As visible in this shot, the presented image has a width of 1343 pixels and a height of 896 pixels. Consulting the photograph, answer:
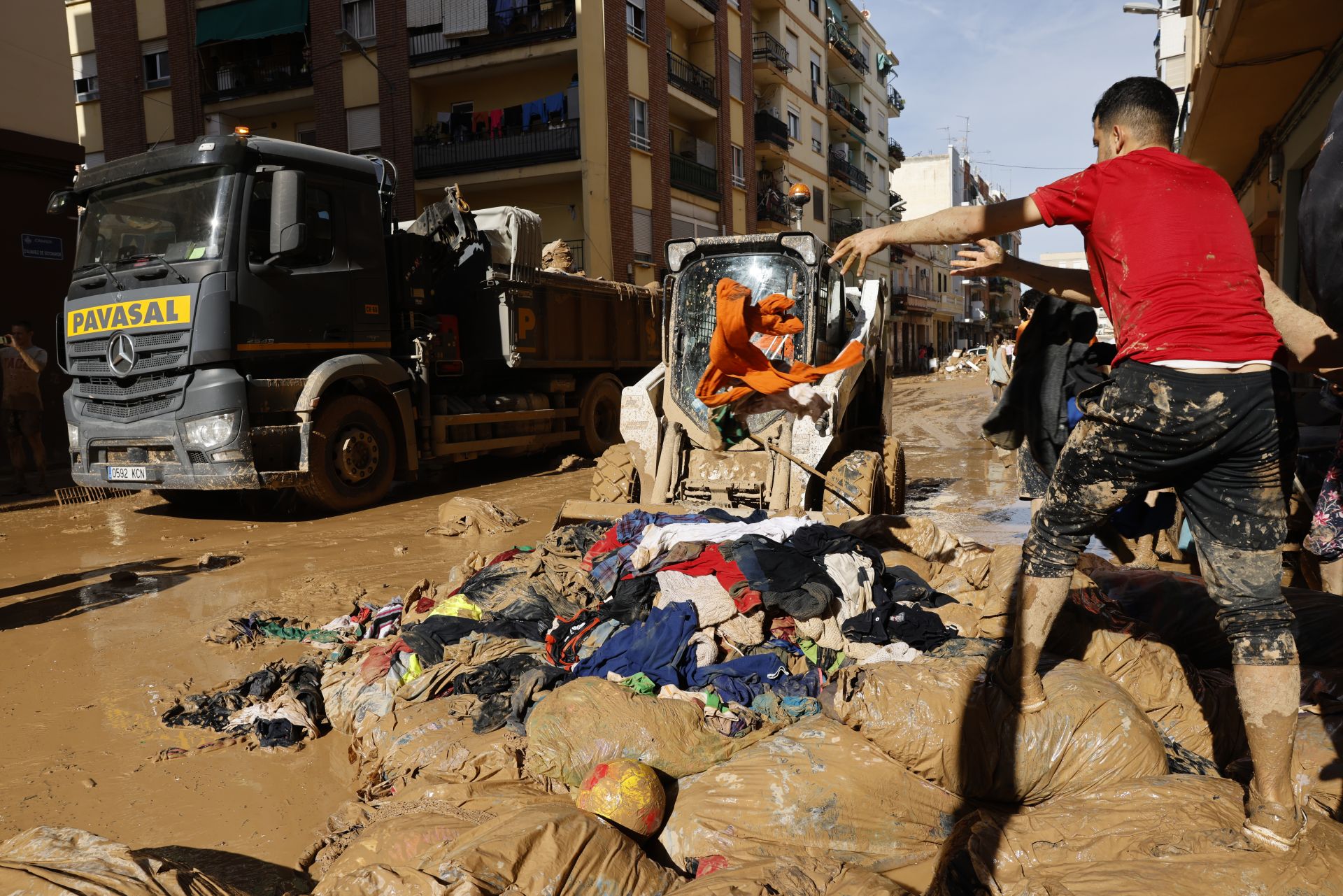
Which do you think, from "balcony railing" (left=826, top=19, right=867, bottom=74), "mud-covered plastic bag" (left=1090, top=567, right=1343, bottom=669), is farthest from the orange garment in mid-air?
"balcony railing" (left=826, top=19, right=867, bottom=74)

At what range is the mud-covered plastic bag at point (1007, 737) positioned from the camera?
242 cm

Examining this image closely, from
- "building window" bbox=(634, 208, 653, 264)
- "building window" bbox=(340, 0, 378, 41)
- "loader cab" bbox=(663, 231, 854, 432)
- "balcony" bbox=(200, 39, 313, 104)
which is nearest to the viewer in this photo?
"loader cab" bbox=(663, 231, 854, 432)

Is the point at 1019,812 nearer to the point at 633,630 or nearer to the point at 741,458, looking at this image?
the point at 633,630

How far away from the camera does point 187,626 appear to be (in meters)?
4.69

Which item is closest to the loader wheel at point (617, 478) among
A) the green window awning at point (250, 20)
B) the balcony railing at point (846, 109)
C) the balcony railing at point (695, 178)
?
the balcony railing at point (695, 178)

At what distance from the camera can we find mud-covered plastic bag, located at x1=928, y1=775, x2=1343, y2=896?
73.2 inches

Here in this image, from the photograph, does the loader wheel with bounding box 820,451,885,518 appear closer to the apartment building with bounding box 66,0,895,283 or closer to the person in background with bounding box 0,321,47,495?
the person in background with bounding box 0,321,47,495

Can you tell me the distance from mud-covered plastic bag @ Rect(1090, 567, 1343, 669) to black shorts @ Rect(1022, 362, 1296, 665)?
901mm

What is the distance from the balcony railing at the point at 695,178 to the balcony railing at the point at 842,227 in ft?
38.1

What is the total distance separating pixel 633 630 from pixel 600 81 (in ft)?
60.9

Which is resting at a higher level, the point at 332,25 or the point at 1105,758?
the point at 332,25

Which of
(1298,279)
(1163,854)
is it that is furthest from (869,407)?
(1298,279)

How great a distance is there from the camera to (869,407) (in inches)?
279

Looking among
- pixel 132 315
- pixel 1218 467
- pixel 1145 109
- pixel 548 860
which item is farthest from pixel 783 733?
pixel 132 315
